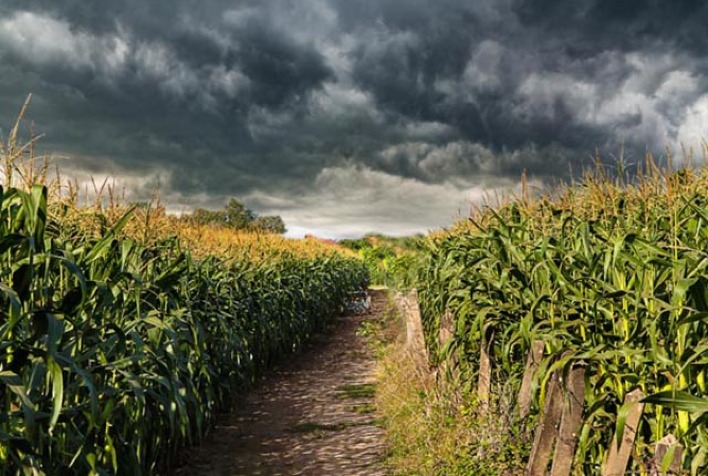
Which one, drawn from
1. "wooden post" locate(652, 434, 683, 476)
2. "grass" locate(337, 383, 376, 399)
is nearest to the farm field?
"wooden post" locate(652, 434, 683, 476)

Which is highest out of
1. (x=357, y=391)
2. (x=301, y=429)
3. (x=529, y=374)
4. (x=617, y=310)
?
(x=617, y=310)

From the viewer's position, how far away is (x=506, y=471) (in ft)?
13.5

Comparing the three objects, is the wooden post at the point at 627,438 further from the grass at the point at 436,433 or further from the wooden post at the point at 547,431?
the grass at the point at 436,433

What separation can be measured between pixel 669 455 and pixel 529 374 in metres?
1.39

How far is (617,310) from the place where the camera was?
337 cm

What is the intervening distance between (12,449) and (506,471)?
3.06 metres

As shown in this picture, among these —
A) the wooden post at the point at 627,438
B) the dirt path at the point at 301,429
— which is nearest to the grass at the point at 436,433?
the dirt path at the point at 301,429

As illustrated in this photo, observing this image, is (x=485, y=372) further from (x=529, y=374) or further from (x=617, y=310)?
(x=617, y=310)

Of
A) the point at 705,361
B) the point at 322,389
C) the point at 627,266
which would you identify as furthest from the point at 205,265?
the point at 705,361

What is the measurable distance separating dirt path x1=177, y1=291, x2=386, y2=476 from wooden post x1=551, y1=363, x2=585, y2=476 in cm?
228

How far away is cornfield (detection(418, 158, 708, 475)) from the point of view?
2.86m

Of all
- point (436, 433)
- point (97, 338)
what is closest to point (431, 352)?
point (436, 433)

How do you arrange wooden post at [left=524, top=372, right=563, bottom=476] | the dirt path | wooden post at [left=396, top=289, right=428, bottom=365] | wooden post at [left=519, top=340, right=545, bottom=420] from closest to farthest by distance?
wooden post at [left=524, top=372, right=563, bottom=476], wooden post at [left=519, top=340, right=545, bottom=420], the dirt path, wooden post at [left=396, top=289, right=428, bottom=365]

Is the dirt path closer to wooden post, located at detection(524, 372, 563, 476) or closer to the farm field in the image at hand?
the farm field
